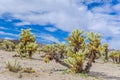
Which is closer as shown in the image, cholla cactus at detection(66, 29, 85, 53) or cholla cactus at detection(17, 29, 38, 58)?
cholla cactus at detection(66, 29, 85, 53)

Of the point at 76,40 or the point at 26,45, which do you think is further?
the point at 26,45

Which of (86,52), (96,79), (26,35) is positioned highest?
(26,35)

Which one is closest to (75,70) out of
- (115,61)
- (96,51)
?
(96,51)

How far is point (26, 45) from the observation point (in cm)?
2941

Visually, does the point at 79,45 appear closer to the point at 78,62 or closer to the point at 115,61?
the point at 78,62

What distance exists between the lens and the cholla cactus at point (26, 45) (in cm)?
2902

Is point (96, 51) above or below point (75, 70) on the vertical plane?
above

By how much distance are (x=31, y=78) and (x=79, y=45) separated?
368 inches

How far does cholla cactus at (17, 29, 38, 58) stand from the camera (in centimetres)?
2902

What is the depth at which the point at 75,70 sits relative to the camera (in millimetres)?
19953

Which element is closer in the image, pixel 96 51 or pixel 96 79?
pixel 96 79

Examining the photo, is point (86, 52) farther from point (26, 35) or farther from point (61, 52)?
point (61, 52)

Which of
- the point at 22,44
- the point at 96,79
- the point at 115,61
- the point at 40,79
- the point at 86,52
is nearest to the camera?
the point at 40,79

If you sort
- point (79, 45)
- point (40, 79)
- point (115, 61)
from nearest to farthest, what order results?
1. point (40, 79)
2. point (79, 45)
3. point (115, 61)
